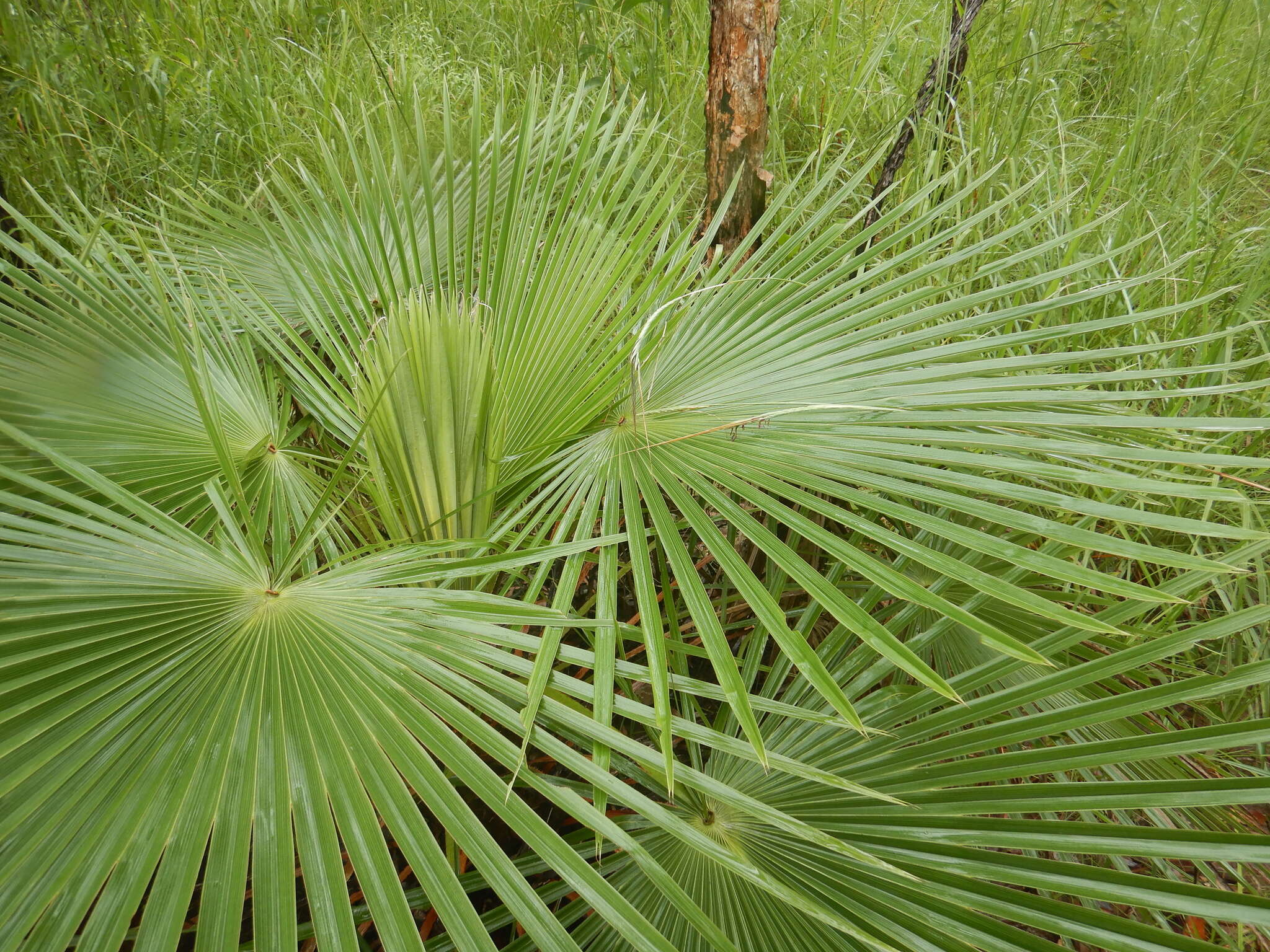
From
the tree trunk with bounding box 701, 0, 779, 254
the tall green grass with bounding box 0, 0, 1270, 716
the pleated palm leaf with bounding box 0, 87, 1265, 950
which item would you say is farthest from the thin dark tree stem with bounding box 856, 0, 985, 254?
the pleated palm leaf with bounding box 0, 87, 1265, 950

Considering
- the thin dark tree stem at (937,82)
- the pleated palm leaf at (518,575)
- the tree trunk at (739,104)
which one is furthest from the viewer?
the thin dark tree stem at (937,82)

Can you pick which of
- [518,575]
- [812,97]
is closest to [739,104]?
[812,97]

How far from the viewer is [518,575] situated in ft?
3.37

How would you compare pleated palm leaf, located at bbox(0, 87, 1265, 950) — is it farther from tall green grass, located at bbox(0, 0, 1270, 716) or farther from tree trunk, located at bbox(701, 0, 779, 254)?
tall green grass, located at bbox(0, 0, 1270, 716)

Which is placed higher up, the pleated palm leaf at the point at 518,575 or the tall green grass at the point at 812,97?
the tall green grass at the point at 812,97

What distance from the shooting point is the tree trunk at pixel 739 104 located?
5.48 feet

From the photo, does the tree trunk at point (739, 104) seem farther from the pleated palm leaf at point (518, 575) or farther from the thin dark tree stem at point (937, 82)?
the pleated palm leaf at point (518, 575)

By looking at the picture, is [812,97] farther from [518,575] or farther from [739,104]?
[518,575]

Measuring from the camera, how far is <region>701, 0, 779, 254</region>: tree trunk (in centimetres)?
167

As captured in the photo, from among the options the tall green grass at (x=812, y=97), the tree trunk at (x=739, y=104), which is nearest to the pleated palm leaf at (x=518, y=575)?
the tree trunk at (x=739, y=104)

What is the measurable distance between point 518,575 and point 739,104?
120 centimetres

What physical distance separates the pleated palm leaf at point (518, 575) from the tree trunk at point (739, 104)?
505 millimetres

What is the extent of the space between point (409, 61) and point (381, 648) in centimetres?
276

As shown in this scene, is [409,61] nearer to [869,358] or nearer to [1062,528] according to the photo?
[869,358]
